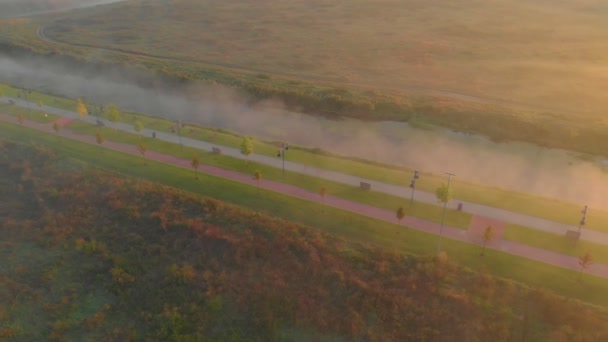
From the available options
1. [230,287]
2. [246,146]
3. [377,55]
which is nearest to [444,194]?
[230,287]

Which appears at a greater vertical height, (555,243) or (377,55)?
(377,55)

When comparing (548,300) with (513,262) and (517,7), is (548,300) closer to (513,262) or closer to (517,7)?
(513,262)

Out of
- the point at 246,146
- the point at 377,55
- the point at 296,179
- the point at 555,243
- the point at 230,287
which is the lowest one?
the point at 230,287

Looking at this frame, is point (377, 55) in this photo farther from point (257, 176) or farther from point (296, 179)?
point (257, 176)

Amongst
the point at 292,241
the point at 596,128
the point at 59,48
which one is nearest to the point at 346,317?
the point at 292,241

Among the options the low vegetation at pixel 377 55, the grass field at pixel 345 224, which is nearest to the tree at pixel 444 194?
the grass field at pixel 345 224

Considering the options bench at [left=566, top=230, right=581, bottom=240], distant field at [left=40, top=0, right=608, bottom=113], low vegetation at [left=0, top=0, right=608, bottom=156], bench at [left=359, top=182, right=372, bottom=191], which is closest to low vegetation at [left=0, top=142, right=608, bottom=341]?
bench at [left=566, top=230, right=581, bottom=240]

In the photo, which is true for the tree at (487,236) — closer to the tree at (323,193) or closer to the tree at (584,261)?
the tree at (584,261)
